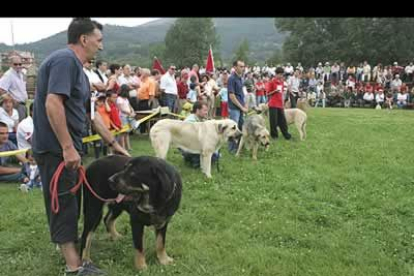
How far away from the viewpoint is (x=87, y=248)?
4.04 metres

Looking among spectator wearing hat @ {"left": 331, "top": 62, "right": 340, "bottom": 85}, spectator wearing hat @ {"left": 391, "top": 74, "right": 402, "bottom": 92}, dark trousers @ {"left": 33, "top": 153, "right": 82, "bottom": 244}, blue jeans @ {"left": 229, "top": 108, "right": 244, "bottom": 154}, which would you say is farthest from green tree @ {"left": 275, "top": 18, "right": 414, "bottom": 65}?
dark trousers @ {"left": 33, "top": 153, "right": 82, "bottom": 244}

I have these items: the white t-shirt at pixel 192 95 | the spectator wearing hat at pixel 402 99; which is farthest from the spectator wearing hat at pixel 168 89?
the spectator wearing hat at pixel 402 99

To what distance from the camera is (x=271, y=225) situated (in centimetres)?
521

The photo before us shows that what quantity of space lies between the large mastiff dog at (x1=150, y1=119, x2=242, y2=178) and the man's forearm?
4542 millimetres

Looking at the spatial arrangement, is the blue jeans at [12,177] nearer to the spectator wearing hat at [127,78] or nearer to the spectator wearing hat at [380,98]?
the spectator wearing hat at [127,78]

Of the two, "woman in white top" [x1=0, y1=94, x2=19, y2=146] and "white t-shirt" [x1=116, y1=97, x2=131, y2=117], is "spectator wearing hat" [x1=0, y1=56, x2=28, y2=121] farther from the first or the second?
"white t-shirt" [x1=116, y1=97, x2=131, y2=117]

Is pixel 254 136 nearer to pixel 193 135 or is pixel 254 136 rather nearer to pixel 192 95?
pixel 193 135

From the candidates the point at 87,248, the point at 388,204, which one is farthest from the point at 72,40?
the point at 388,204

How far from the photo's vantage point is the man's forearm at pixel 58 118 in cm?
321

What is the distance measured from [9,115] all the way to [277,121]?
6.67 meters

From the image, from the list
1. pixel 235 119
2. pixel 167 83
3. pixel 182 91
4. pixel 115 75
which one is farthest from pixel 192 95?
pixel 235 119

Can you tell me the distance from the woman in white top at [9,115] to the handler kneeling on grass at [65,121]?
528cm

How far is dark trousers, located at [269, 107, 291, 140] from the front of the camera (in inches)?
458

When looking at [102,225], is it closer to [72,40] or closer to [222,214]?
[222,214]
